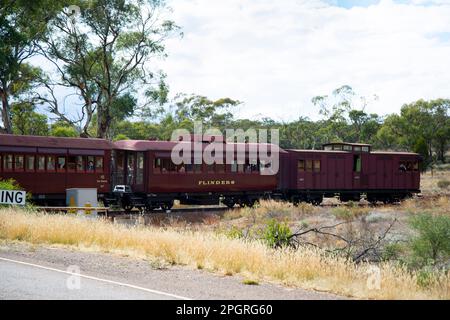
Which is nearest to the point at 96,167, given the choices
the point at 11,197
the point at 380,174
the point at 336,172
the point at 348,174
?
the point at 11,197

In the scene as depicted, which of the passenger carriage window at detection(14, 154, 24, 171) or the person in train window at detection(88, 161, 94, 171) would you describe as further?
the person in train window at detection(88, 161, 94, 171)

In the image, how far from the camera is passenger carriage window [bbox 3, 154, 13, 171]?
24359mm

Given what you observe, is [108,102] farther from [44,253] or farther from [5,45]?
[44,253]

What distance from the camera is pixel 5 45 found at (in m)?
38.5

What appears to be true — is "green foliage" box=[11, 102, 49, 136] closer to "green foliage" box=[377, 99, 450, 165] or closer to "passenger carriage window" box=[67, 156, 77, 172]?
"passenger carriage window" box=[67, 156, 77, 172]

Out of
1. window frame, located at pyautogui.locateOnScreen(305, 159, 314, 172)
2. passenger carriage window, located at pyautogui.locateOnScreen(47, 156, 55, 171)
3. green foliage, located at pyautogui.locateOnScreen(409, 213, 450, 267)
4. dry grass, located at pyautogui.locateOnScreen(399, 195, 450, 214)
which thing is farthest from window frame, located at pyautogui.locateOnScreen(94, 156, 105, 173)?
green foliage, located at pyautogui.locateOnScreen(409, 213, 450, 267)

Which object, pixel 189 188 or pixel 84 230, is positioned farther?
pixel 189 188

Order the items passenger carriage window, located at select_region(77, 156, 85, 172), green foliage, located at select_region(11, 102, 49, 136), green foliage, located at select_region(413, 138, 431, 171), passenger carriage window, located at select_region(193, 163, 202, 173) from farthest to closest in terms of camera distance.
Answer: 1. green foliage, located at select_region(413, 138, 431, 171)
2. green foliage, located at select_region(11, 102, 49, 136)
3. passenger carriage window, located at select_region(193, 163, 202, 173)
4. passenger carriage window, located at select_region(77, 156, 85, 172)

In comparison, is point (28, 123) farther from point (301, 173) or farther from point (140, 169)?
point (301, 173)

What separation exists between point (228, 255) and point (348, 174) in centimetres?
2373

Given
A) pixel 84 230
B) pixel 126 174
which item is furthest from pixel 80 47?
pixel 84 230

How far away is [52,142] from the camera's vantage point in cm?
2559

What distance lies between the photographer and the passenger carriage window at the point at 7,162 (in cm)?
2436
